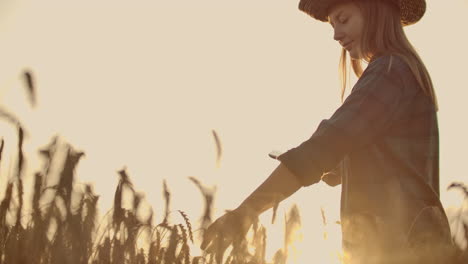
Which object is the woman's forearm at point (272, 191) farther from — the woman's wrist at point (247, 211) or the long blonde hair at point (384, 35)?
the long blonde hair at point (384, 35)

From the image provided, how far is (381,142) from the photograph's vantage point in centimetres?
213

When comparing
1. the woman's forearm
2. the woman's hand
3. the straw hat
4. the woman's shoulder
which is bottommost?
the woman's hand

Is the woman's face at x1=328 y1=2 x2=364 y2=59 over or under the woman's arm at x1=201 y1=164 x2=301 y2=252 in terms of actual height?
over

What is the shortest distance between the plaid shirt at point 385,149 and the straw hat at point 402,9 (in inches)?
23.9

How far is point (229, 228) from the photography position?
5.43 ft

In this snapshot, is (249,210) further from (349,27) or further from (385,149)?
(349,27)

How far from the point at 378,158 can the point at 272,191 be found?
55cm

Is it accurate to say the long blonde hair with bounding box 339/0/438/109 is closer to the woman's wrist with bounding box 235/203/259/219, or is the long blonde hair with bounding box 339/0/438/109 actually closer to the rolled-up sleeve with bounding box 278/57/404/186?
the rolled-up sleeve with bounding box 278/57/404/186

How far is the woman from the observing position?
5.48 feet

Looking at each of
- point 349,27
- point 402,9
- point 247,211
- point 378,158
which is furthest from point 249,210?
point 402,9

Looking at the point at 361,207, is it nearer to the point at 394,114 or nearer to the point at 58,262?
the point at 394,114

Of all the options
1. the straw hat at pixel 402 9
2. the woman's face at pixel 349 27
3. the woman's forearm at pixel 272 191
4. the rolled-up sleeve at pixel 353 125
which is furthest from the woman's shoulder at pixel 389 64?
the woman's forearm at pixel 272 191

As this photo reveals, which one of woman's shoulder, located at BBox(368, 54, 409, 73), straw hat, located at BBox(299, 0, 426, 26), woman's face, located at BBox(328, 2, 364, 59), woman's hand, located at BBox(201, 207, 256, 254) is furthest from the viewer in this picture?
straw hat, located at BBox(299, 0, 426, 26)

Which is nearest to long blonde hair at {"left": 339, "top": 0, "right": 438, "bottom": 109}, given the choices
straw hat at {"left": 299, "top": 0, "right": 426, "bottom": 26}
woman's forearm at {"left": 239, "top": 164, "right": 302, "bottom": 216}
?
straw hat at {"left": 299, "top": 0, "right": 426, "bottom": 26}
